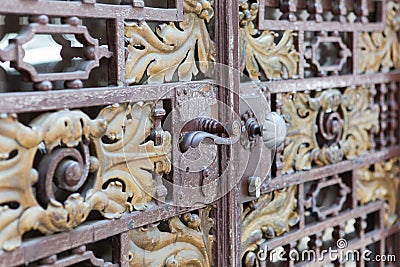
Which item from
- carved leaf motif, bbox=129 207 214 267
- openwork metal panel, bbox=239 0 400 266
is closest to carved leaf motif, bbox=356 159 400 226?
openwork metal panel, bbox=239 0 400 266

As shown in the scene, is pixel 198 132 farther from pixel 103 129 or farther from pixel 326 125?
pixel 326 125

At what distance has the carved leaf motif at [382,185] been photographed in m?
1.35

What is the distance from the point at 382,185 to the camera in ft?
4.66

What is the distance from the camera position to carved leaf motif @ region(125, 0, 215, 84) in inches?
32.2

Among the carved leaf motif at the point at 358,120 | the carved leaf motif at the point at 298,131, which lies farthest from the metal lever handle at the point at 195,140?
the carved leaf motif at the point at 358,120

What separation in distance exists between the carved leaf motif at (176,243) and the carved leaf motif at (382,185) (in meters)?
0.50

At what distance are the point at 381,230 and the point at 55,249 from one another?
2.97 feet

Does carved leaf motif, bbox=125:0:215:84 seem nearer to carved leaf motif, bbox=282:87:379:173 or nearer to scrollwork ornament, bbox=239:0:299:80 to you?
scrollwork ornament, bbox=239:0:299:80

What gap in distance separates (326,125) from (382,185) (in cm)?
30

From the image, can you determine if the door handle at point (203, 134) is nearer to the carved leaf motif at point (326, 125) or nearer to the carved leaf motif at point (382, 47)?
the carved leaf motif at point (326, 125)

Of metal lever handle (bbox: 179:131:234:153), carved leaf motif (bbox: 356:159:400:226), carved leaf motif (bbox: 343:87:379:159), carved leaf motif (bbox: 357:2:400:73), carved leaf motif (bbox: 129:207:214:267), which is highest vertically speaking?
carved leaf motif (bbox: 357:2:400:73)

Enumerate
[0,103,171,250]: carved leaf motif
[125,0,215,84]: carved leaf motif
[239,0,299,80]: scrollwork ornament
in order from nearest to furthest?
[0,103,171,250]: carved leaf motif
[125,0,215,84]: carved leaf motif
[239,0,299,80]: scrollwork ornament

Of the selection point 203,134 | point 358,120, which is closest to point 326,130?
point 358,120

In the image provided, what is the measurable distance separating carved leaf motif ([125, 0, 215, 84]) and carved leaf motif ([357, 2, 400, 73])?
1.60 feet
